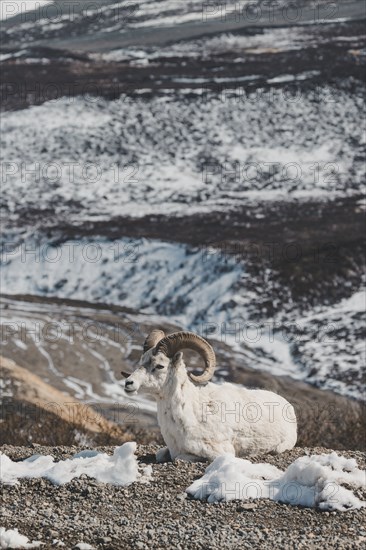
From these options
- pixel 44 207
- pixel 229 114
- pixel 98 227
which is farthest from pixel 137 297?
pixel 229 114

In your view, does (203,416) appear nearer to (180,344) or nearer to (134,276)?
(180,344)

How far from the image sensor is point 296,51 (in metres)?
62.2

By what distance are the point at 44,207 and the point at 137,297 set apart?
11206 millimetres

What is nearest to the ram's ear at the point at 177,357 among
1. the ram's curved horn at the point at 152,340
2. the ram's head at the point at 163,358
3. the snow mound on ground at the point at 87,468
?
the ram's head at the point at 163,358

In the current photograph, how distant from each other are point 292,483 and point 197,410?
173 centimetres

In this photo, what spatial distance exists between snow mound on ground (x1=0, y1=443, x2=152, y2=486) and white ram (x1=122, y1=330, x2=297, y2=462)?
625 millimetres

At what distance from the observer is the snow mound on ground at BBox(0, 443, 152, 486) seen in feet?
36.6

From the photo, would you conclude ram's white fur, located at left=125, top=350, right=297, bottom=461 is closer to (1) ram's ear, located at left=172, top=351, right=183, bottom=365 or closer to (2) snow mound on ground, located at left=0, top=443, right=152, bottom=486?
(1) ram's ear, located at left=172, top=351, right=183, bottom=365

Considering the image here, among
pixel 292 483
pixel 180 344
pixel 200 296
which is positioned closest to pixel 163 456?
pixel 180 344

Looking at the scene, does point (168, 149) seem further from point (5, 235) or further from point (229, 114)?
point (5, 235)

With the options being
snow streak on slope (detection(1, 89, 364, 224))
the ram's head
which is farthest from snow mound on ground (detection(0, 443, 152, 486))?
snow streak on slope (detection(1, 89, 364, 224))

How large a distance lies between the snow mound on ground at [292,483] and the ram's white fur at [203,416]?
2.79 feet

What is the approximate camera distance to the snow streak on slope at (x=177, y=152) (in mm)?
44375

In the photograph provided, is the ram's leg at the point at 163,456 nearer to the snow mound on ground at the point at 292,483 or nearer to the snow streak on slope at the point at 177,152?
the snow mound on ground at the point at 292,483
